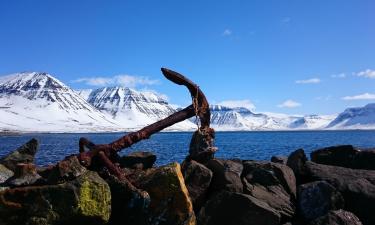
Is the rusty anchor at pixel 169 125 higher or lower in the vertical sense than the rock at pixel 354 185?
higher

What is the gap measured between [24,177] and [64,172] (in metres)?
1.74

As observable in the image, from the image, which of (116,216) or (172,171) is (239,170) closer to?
(172,171)

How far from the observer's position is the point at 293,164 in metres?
15.7

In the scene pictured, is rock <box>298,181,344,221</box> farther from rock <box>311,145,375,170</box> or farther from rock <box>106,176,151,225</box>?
rock <box>106,176,151,225</box>

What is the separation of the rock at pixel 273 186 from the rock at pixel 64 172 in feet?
15.3

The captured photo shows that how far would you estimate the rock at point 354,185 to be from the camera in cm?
1309

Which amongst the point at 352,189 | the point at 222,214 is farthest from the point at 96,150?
the point at 352,189

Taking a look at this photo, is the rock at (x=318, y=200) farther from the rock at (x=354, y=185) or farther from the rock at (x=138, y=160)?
the rock at (x=138, y=160)

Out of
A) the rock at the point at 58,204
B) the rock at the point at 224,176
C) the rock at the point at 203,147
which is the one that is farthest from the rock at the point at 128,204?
the rock at the point at 203,147

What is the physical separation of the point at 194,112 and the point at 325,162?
5783 mm

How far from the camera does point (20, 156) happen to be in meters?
18.9

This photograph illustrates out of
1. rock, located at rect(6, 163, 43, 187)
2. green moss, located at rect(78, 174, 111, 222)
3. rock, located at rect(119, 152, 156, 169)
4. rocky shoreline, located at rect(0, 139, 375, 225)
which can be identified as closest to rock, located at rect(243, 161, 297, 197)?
rocky shoreline, located at rect(0, 139, 375, 225)

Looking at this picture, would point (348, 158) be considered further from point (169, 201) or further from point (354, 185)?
point (169, 201)

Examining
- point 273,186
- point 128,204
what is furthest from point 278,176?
point 128,204
